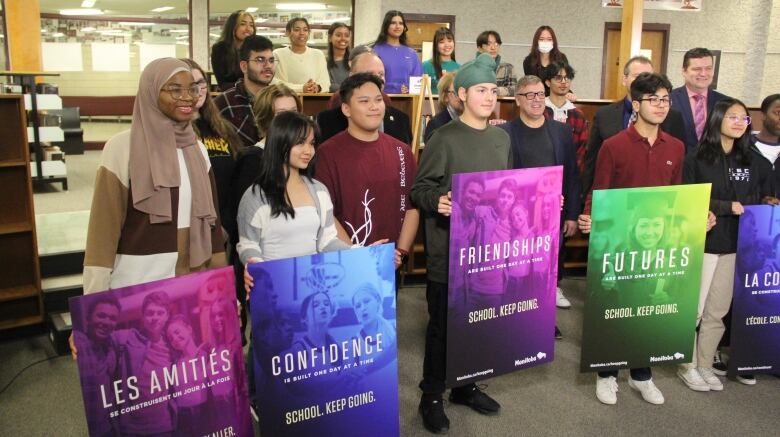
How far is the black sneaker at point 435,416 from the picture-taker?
2965mm

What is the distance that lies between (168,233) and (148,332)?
41 cm

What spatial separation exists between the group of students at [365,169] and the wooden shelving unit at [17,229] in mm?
1622

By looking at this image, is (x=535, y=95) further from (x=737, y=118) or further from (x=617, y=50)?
(x=617, y=50)

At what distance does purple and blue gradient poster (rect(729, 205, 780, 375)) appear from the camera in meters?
3.23

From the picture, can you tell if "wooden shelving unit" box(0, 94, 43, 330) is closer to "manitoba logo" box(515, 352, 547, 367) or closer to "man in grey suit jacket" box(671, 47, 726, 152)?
"manitoba logo" box(515, 352, 547, 367)

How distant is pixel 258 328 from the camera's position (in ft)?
6.99

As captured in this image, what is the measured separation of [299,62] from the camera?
5234mm

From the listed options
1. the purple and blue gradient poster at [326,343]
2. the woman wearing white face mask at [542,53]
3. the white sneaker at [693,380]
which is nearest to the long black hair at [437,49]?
the woman wearing white face mask at [542,53]

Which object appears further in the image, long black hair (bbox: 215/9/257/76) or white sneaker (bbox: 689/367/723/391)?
long black hair (bbox: 215/9/257/76)

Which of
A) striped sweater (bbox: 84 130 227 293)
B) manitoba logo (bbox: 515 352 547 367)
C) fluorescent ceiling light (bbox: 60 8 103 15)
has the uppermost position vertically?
fluorescent ceiling light (bbox: 60 8 103 15)

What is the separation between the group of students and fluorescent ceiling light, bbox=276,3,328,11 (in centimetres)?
740

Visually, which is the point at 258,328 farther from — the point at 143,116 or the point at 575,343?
the point at 575,343

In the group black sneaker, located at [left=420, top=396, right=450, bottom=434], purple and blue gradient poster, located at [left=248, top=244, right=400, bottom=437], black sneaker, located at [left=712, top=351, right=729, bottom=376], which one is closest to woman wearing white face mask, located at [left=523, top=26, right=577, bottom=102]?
black sneaker, located at [left=712, top=351, right=729, bottom=376]

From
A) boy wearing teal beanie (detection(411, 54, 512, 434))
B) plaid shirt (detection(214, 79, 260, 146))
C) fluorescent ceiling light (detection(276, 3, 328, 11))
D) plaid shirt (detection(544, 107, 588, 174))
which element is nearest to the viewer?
boy wearing teal beanie (detection(411, 54, 512, 434))
